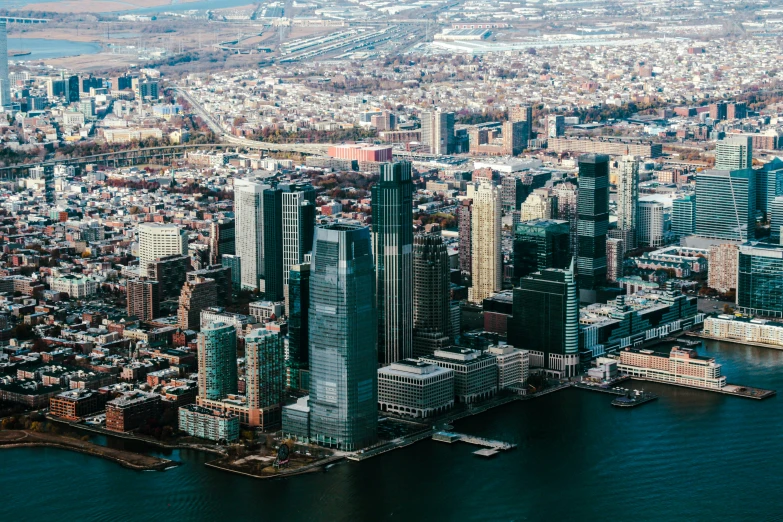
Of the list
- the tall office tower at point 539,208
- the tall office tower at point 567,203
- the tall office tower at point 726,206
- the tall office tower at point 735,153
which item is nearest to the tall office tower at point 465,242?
the tall office tower at point 539,208

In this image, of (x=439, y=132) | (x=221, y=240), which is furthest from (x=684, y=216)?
(x=439, y=132)

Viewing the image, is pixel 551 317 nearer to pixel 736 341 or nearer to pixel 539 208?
pixel 736 341

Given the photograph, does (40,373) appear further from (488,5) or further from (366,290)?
(488,5)

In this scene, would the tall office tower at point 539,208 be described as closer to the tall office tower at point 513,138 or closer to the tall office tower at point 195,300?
the tall office tower at point 195,300

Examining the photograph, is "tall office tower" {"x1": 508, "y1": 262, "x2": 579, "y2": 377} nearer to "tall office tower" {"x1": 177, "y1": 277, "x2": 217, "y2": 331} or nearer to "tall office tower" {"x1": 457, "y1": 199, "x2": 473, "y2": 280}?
"tall office tower" {"x1": 177, "y1": 277, "x2": 217, "y2": 331}

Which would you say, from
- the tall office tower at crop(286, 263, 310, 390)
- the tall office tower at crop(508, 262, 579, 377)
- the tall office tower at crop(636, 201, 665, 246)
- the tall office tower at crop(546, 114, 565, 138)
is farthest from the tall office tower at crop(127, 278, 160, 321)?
the tall office tower at crop(546, 114, 565, 138)

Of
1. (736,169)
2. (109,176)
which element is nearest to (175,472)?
(736,169)
